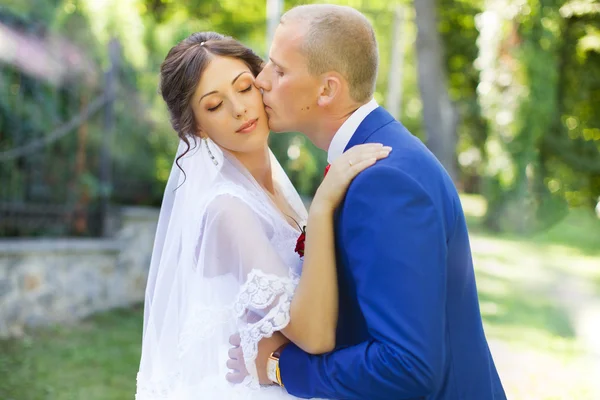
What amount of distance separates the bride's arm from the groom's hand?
16 centimetres

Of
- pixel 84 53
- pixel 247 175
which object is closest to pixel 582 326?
pixel 84 53

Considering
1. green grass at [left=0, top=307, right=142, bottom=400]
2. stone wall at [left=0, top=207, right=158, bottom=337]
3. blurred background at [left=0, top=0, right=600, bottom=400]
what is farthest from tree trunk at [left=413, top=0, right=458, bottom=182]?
green grass at [left=0, top=307, right=142, bottom=400]

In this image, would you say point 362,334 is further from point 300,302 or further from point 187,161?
point 187,161

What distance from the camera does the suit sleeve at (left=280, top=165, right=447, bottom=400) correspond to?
1.93m

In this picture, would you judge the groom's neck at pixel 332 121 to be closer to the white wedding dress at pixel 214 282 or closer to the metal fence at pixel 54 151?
the white wedding dress at pixel 214 282

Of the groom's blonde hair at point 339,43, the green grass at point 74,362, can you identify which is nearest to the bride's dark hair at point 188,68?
the groom's blonde hair at point 339,43

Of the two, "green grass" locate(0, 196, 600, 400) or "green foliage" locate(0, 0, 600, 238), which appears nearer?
"green grass" locate(0, 196, 600, 400)

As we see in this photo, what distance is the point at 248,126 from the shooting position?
2.70 m

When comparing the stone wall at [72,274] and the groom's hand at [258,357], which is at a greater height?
the groom's hand at [258,357]

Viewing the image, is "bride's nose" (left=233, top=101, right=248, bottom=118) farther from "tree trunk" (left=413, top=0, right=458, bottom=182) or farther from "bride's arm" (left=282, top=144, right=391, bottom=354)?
"tree trunk" (left=413, top=0, right=458, bottom=182)

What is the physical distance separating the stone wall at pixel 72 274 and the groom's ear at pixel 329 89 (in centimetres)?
499

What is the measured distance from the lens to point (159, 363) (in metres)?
2.66

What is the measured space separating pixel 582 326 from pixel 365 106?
342 inches

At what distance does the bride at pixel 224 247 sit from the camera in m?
2.19
